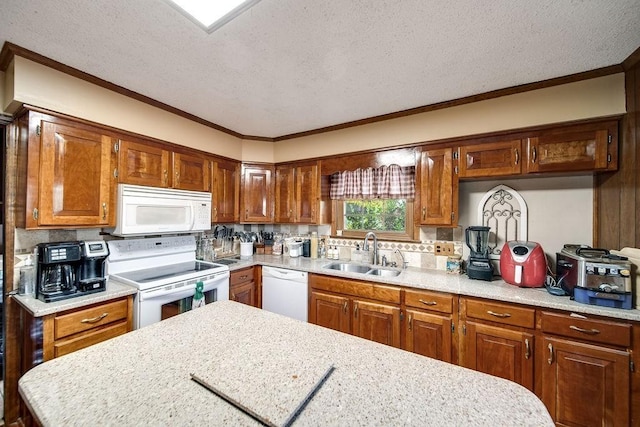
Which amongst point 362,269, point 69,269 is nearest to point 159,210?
point 69,269

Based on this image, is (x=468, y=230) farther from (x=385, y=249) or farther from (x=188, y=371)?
(x=188, y=371)

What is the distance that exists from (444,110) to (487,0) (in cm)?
115

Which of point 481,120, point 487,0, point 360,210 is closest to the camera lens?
point 487,0

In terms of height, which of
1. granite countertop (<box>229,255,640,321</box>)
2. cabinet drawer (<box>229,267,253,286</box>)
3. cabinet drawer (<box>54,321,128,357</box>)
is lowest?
cabinet drawer (<box>54,321,128,357</box>)

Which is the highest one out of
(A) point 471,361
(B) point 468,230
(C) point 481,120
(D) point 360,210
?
(C) point 481,120

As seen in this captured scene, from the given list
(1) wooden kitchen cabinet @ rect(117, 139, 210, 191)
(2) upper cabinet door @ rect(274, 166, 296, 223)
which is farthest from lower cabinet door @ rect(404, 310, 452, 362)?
(1) wooden kitchen cabinet @ rect(117, 139, 210, 191)

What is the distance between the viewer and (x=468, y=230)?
2.23m

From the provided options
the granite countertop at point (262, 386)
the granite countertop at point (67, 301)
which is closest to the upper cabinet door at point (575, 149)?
the granite countertop at point (262, 386)

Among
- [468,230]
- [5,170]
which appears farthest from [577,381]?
[5,170]

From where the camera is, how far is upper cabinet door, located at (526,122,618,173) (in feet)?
5.79

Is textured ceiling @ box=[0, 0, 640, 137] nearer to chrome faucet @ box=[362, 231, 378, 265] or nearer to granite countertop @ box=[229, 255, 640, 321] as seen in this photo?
chrome faucet @ box=[362, 231, 378, 265]

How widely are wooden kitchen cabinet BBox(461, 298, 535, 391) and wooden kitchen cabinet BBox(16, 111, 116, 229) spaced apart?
9.20 feet

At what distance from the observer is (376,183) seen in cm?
279

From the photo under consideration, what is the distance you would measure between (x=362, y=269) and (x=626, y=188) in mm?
2038
